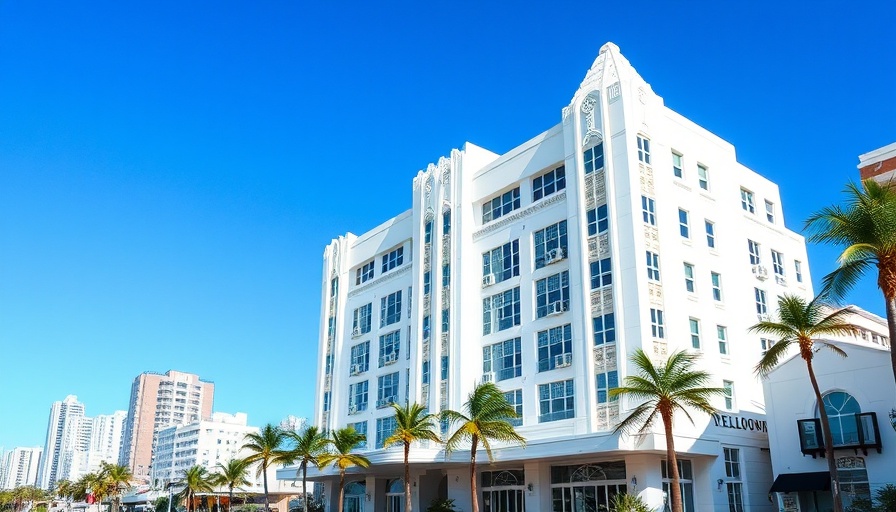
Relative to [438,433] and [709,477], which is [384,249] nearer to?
[438,433]

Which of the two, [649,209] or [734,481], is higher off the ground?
[649,209]

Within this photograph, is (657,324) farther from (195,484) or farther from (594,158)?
(195,484)

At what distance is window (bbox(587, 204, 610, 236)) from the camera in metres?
38.3

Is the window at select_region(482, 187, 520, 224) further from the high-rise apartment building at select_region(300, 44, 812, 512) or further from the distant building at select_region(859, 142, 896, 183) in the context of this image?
the distant building at select_region(859, 142, 896, 183)

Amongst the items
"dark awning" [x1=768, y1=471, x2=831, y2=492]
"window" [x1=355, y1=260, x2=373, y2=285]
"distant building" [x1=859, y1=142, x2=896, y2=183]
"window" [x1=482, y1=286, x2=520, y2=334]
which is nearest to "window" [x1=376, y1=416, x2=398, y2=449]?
"window" [x1=482, y1=286, x2=520, y2=334]

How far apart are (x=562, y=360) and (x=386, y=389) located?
17.2 m

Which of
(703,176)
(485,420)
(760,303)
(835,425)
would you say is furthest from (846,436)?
(703,176)

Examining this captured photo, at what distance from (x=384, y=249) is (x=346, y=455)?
18.5 meters

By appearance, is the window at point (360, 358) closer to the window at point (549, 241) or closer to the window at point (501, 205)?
the window at point (501, 205)

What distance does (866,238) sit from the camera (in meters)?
22.5

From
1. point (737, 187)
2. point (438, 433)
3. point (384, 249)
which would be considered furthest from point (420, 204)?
point (737, 187)

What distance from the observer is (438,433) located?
1731 inches

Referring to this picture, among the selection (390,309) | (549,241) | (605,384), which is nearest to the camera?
(605,384)

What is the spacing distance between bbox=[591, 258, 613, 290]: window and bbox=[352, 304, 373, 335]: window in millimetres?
22559
